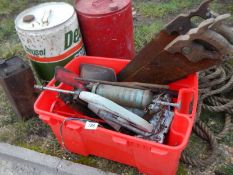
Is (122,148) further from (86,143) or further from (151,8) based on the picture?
(151,8)

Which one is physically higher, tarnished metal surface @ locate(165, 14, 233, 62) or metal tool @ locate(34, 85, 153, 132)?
tarnished metal surface @ locate(165, 14, 233, 62)

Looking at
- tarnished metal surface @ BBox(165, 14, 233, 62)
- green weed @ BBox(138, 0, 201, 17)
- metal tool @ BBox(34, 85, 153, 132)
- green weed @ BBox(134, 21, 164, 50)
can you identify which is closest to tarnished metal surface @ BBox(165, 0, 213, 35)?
tarnished metal surface @ BBox(165, 14, 233, 62)

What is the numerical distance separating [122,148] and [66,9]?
1.27 m

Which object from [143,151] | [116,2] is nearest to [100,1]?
[116,2]

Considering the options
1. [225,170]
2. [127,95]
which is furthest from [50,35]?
[225,170]

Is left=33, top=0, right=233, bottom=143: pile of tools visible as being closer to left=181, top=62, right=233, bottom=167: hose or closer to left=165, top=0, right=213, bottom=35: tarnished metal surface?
left=165, top=0, right=213, bottom=35: tarnished metal surface

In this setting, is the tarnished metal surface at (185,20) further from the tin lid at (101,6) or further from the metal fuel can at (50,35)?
the metal fuel can at (50,35)

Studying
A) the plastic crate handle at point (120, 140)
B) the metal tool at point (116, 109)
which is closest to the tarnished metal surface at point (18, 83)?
the metal tool at point (116, 109)

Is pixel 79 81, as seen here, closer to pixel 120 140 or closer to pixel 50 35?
pixel 50 35

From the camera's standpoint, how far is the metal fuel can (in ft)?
7.98

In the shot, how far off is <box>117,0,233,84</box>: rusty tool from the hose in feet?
1.72

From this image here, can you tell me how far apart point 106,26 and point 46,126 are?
103cm

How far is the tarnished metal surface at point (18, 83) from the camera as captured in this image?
2.50 meters

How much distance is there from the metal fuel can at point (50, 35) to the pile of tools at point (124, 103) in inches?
12.2
